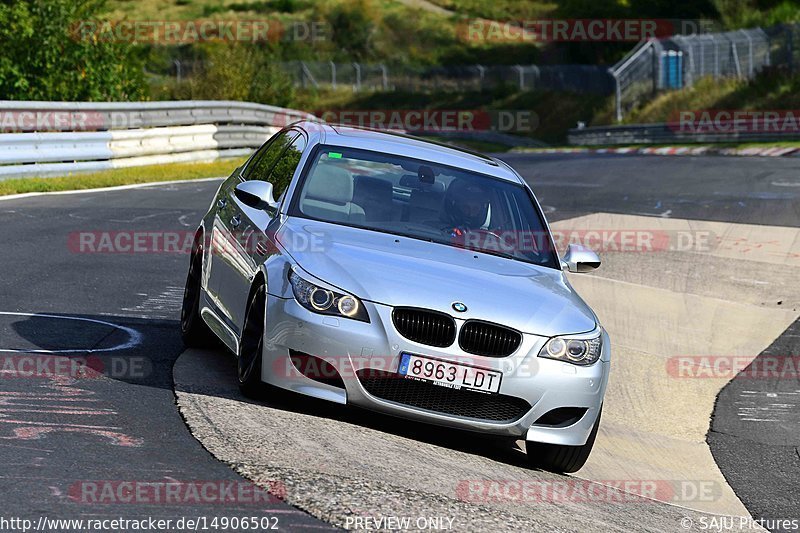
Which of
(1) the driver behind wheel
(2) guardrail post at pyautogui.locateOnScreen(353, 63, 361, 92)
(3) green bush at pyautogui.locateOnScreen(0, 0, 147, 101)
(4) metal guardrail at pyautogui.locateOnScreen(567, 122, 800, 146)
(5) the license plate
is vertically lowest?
(2) guardrail post at pyautogui.locateOnScreen(353, 63, 361, 92)

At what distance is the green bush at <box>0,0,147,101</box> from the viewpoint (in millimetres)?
24328

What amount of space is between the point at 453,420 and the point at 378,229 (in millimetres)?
1466

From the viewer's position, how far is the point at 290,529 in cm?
505

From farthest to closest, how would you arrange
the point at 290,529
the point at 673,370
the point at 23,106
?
the point at 23,106 → the point at 673,370 → the point at 290,529

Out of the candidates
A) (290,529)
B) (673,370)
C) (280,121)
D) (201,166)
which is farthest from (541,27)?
(290,529)

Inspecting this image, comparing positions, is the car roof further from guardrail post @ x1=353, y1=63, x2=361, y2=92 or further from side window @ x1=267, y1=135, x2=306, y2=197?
guardrail post @ x1=353, y1=63, x2=361, y2=92

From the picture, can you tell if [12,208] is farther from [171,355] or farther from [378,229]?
[378,229]

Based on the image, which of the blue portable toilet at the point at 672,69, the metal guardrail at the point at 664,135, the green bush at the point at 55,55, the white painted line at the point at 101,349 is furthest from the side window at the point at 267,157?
the blue portable toilet at the point at 672,69

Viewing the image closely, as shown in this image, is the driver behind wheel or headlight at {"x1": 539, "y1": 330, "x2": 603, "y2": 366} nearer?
headlight at {"x1": 539, "y1": 330, "x2": 603, "y2": 366}

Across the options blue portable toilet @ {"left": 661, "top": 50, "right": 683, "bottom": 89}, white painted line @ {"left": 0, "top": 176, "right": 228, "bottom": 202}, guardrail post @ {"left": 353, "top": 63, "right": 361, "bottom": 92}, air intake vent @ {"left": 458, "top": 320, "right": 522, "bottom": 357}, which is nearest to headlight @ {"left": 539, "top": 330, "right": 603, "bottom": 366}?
air intake vent @ {"left": 458, "top": 320, "right": 522, "bottom": 357}

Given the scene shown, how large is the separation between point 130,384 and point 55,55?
62.9 feet

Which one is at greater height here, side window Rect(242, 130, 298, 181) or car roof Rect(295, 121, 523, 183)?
car roof Rect(295, 121, 523, 183)

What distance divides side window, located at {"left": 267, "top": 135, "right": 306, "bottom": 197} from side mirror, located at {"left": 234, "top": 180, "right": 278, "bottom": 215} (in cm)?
19

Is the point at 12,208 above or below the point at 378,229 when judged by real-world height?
below
